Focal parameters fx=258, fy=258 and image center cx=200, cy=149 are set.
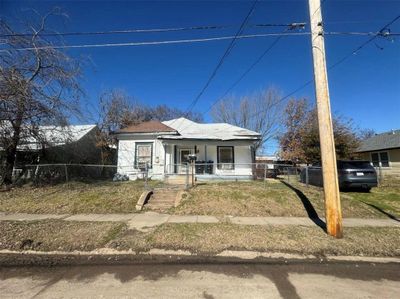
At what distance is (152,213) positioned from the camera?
8.72 m

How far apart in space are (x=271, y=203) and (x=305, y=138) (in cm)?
1657

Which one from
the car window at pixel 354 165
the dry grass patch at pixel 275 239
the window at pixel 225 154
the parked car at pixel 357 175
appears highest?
the window at pixel 225 154

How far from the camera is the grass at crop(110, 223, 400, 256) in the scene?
5664mm

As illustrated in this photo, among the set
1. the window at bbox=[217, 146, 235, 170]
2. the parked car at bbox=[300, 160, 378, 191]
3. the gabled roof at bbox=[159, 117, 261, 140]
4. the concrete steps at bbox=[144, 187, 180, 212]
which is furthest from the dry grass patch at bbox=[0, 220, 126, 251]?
the window at bbox=[217, 146, 235, 170]

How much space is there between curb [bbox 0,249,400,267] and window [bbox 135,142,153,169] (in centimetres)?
1201

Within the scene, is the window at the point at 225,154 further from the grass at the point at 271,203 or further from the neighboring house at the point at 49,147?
the neighboring house at the point at 49,147

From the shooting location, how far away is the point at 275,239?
6.14 metres

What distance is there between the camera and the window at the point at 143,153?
17469 mm

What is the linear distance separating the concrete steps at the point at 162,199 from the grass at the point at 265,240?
240cm

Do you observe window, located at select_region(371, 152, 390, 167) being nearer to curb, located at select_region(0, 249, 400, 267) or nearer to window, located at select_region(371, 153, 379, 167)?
window, located at select_region(371, 153, 379, 167)

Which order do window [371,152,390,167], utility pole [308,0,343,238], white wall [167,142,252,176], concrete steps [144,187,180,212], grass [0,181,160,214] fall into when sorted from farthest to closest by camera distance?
window [371,152,390,167]
white wall [167,142,252,176]
concrete steps [144,187,180,212]
grass [0,181,160,214]
utility pole [308,0,343,238]

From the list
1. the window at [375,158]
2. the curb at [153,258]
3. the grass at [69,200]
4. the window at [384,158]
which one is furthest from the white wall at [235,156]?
the window at [375,158]

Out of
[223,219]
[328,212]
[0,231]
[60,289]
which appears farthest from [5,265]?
[328,212]

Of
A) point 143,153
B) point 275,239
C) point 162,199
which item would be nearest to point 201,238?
point 275,239
